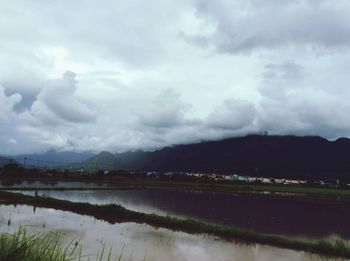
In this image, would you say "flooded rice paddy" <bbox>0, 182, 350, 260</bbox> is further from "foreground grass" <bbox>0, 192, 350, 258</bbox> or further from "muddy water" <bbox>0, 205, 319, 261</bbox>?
"foreground grass" <bbox>0, 192, 350, 258</bbox>

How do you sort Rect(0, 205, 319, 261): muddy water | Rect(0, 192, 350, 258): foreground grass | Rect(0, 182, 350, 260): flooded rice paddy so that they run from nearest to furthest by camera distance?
Rect(0, 205, 319, 261): muddy water → Rect(0, 182, 350, 260): flooded rice paddy → Rect(0, 192, 350, 258): foreground grass

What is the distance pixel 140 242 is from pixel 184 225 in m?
5.06

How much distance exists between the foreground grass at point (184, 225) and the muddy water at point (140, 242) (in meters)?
0.97

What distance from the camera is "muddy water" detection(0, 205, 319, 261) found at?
14.6m

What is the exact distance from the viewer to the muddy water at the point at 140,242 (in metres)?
14.6

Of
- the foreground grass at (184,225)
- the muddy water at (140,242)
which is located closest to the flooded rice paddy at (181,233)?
the muddy water at (140,242)

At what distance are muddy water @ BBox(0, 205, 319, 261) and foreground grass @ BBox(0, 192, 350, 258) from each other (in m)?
0.97

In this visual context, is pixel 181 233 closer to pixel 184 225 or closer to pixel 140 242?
pixel 184 225

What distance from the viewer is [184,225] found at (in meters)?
21.1

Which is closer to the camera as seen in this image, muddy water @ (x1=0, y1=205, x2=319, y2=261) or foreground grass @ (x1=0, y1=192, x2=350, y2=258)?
muddy water @ (x1=0, y1=205, x2=319, y2=261)

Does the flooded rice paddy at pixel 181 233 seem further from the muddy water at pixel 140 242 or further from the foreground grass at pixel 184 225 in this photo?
the foreground grass at pixel 184 225

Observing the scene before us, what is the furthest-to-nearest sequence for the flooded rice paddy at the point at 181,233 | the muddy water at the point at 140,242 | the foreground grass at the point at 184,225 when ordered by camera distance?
the foreground grass at the point at 184,225 → the flooded rice paddy at the point at 181,233 → the muddy water at the point at 140,242

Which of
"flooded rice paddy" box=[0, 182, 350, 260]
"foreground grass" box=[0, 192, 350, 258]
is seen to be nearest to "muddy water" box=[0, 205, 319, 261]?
"flooded rice paddy" box=[0, 182, 350, 260]

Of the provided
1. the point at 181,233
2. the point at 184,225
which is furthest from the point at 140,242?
the point at 184,225
